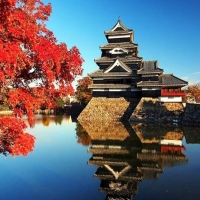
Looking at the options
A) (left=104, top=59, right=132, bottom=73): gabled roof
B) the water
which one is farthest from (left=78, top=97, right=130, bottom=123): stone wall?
the water

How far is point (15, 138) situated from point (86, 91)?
47.8 m

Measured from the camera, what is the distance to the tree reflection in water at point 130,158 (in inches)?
347

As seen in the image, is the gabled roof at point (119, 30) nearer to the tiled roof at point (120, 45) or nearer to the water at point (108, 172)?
the tiled roof at point (120, 45)

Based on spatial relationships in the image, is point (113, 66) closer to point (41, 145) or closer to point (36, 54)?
point (41, 145)

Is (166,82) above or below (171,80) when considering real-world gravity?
below

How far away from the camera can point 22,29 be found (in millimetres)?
4699

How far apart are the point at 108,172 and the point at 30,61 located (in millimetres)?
7227

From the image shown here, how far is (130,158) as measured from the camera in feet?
41.3

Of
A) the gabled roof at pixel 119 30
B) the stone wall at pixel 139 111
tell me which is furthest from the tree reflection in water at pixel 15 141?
the gabled roof at pixel 119 30

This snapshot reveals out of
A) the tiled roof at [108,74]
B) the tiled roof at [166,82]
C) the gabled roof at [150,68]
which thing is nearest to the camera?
the tiled roof at [166,82]

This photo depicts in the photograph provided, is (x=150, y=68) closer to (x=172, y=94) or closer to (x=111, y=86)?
(x=172, y=94)

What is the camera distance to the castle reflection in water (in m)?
8.83

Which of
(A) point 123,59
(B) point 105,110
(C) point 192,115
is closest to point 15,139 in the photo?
(C) point 192,115

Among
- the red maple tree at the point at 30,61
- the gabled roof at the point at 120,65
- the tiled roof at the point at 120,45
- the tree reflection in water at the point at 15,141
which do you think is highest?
the tiled roof at the point at 120,45
